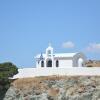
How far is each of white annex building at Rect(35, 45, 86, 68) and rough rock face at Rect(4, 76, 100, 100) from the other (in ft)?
31.7

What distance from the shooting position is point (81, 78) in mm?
63688

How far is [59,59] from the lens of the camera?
7581 centimetres

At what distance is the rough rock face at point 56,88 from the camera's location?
61.7m

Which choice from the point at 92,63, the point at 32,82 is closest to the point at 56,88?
the point at 32,82

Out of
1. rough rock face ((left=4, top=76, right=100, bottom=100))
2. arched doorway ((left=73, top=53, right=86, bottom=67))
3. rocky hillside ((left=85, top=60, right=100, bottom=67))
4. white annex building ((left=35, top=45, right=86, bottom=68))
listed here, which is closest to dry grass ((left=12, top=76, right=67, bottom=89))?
rough rock face ((left=4, top=76, right=100, bottom=100))

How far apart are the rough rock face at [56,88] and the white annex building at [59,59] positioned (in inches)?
380

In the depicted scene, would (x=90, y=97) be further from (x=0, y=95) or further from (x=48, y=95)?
(x=0, y=95)

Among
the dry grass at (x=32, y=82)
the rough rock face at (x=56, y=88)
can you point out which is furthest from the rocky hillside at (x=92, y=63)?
the rough rock face at (x=56, y=88)

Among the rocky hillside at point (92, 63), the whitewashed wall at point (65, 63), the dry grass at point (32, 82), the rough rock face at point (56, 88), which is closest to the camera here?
the rough rock face at point (56, 88)

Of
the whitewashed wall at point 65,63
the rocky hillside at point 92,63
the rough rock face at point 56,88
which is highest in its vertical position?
the rocky hillside at point 92,63

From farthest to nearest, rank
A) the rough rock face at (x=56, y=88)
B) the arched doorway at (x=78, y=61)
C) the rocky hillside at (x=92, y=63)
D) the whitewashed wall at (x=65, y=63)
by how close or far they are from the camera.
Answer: the rocky hillside at (x=92, y=63)
the arched doorway at (x=78, y=61)
the whitewashed wall at (x=65, y=63)
the rough rock face at (x=56, y=88)

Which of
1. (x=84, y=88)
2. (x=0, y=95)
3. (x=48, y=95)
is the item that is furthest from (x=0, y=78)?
(x=84, y=88)

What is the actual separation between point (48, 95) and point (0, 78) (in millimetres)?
7593

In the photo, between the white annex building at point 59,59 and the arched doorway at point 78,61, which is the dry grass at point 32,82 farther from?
the arched doorway at point 78,61
